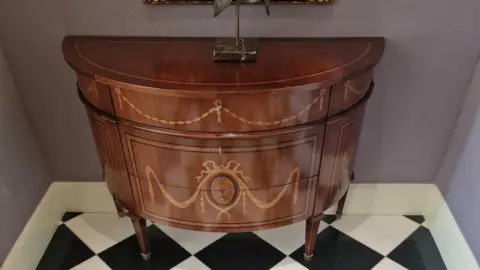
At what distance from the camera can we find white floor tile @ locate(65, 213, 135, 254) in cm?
182

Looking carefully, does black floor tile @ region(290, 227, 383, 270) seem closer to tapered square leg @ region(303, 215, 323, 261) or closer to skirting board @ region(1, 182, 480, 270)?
tapered square leg @ region(303, 215, 323, 261)

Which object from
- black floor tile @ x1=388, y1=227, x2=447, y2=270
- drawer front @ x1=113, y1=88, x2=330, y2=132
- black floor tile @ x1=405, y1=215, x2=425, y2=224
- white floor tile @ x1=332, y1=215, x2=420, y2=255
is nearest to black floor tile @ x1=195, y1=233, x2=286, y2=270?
white floor tile @ x1=332, y1=215, x2=420, y2=255

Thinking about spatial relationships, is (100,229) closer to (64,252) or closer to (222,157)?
(64,252)

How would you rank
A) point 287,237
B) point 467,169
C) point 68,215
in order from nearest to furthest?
point 467,169, point 287,237, point 68,215

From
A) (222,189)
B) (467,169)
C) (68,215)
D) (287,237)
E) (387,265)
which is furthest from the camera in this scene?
(68,215)

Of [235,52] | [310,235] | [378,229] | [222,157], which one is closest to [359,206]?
[378,229]

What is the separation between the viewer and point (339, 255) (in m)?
1.75

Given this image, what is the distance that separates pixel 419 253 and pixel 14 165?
4.82ft

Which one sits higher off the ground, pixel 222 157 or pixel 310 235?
pixel 222 157

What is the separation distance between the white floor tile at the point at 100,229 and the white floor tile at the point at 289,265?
58 cm

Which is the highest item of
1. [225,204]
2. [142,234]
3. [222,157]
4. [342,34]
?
[342,34]

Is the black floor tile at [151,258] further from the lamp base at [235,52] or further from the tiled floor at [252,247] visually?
the lamp base at [235,52]

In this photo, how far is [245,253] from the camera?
176 cm

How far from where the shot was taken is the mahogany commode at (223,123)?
1.22 metres
